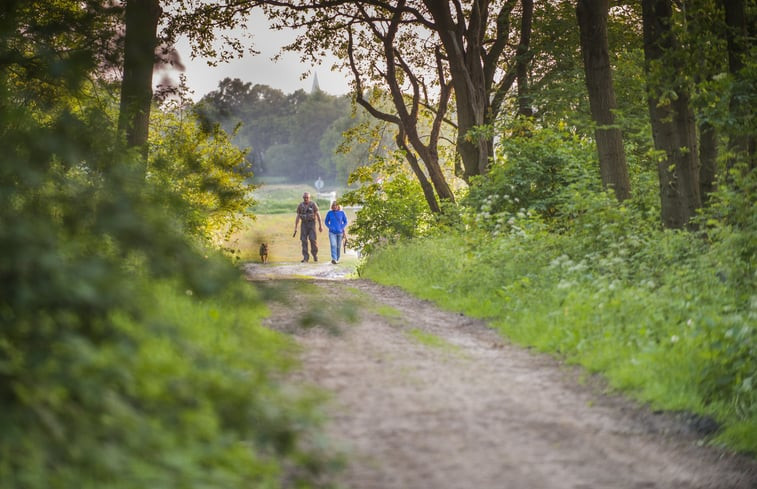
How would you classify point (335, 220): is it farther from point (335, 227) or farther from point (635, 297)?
point (635, 297)

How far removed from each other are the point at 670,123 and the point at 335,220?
1452 cm

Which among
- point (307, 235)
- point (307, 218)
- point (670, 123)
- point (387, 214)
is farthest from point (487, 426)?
point (307, 235)

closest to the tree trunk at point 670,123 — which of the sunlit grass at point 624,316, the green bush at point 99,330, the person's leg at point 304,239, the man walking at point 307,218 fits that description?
the sunlit grass at point 624,316

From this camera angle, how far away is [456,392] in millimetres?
6914

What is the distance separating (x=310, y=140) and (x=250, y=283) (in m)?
85.5

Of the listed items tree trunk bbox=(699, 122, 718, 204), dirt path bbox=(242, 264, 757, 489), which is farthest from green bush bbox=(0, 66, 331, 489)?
tree trunk bbox=(699, 122, 718, 204)

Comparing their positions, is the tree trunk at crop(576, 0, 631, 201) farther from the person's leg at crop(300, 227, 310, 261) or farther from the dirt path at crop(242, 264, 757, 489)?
the person's leg at crop(300, 227, 310, 261)

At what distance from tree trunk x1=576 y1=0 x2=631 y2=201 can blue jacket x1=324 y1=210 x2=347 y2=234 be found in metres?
11.9

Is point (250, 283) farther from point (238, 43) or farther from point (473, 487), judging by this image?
point (238, 43)

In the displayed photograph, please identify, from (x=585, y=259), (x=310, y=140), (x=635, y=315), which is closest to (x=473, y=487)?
(x=635, y=315)

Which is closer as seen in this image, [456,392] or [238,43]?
[456,392]

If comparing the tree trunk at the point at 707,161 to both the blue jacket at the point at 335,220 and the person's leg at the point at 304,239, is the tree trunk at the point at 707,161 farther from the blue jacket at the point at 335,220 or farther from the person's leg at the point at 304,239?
the person's leg at the point at 304,239

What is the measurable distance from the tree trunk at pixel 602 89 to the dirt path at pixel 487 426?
7971 millimetres

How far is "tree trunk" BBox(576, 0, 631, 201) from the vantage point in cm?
1502
